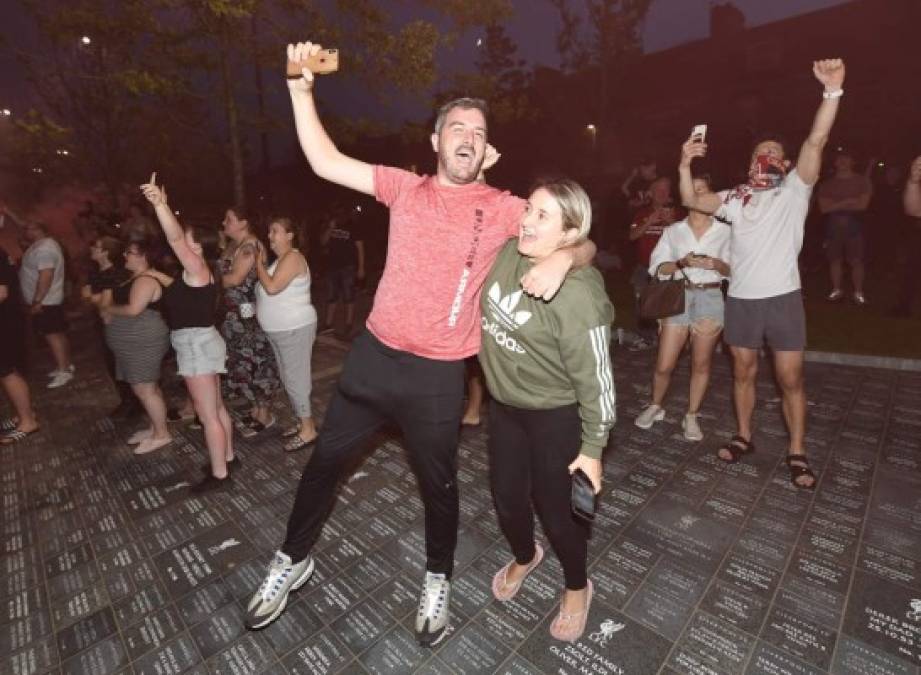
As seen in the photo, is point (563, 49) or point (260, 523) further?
point (563, 49)

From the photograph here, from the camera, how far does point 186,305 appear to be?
4020mm

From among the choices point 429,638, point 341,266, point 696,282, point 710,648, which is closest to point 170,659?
point 429,638

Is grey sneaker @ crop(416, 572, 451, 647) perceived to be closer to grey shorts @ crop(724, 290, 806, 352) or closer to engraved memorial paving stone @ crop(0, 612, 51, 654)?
engraved memorial paving stone @ crop(0, 612, 51, 654)

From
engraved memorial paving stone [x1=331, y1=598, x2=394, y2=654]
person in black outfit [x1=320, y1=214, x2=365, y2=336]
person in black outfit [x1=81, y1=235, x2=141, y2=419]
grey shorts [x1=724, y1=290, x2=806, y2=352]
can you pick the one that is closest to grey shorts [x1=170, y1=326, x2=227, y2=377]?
person in black outfit [x1=81, y1=235, x2=141, y2=419]

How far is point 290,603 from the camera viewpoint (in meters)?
2.99

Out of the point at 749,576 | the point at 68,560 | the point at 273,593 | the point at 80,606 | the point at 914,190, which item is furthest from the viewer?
the point at 914,190

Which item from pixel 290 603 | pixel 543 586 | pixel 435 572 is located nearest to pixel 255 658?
pixel 290 603

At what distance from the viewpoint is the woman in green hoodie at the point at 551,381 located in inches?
83.0

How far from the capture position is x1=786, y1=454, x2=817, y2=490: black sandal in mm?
3989

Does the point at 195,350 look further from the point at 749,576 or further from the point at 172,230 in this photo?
the point at 749,576

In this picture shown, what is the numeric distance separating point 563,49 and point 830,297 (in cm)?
1289

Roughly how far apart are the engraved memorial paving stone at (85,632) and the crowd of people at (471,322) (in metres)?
0.81

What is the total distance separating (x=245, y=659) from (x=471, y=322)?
205 cm

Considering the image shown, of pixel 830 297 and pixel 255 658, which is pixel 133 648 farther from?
pixel 830 297
